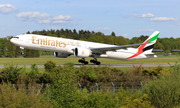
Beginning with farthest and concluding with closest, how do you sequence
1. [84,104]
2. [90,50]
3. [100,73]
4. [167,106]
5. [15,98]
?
[90,50] → [100,73] → [167,106] → [84,104] → [15,98]

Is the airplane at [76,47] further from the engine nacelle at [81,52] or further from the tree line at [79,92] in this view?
the tree line at [79,92]

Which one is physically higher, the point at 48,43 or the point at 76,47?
the point at 48,43

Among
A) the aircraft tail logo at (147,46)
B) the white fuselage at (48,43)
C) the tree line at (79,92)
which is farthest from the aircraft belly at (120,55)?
the tree line at (79,92)

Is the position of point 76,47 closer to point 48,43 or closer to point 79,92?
point 48,43

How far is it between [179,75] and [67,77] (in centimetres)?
1046

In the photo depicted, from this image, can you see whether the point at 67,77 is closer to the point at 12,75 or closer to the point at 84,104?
the point at 84,104

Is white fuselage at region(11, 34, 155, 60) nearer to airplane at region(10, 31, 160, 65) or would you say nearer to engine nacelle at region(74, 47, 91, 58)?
airplane at region(10, 31, 160, 65)

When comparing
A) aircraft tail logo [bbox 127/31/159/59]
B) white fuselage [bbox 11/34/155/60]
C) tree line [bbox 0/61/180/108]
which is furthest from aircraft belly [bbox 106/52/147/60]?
tree line [bbox 0/61/180/108]

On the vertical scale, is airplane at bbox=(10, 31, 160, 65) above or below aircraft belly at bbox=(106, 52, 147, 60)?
above

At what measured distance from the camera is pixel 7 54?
7431cm

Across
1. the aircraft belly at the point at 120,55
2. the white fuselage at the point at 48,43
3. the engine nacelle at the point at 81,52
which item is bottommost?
the aircraft belly at the point at 120,55

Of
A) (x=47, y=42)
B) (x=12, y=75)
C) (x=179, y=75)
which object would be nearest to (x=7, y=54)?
(x=47, y=42)

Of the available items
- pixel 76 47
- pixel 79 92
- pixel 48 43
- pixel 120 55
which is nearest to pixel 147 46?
pixel 120 55

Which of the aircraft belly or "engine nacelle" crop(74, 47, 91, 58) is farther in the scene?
the aircraft belly
